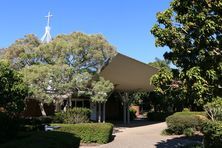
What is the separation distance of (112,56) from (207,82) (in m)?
15.5

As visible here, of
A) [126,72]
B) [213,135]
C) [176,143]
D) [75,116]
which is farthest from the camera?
[126,72]

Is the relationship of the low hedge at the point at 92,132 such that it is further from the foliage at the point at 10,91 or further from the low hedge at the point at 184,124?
the low hedge at the point at 184,124

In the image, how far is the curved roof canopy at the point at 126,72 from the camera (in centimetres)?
2544

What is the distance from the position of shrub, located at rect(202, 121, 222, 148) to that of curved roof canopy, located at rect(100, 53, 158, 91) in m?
8.48

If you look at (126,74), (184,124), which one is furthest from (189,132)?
(126,74)

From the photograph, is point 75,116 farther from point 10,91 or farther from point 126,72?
point 126,72

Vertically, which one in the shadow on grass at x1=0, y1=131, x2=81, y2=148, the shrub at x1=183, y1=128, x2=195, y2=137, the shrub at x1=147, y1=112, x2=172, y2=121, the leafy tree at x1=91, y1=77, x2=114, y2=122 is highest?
the leafy tree at x1=91, y1=77, x2=114, y2=122

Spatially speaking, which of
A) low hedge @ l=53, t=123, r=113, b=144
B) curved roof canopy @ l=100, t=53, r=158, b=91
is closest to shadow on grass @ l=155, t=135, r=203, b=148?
low hedge @ l=53, t=123, r=113, b=144

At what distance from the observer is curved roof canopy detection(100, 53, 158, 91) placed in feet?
83.5

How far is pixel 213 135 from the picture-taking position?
15.7 meters

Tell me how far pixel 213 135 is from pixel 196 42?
5.36 metres

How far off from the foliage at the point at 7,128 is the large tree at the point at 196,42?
17.7 ft

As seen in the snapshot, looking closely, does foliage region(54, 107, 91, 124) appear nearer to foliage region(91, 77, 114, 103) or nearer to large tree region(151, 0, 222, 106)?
foliage region(91, 77, 114, 103)

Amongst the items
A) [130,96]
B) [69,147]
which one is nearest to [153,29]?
[69,147]
